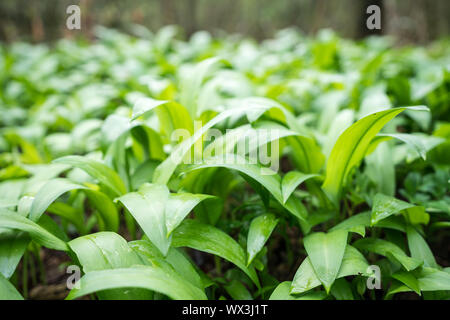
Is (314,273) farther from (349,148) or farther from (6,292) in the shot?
(6,292)

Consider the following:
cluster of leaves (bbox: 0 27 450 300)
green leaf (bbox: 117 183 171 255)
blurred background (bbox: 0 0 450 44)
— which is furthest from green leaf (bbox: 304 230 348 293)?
blurred background (bbox: 0 0 450 44)

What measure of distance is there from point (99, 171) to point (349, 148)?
0.93m

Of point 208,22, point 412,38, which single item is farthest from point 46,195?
point 208,22

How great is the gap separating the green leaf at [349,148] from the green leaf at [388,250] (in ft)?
0.63

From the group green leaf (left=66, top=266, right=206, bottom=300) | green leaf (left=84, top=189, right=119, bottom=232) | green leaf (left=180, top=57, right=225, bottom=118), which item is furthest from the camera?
green leaf (left=180, top=57, right=225, bottom=118)

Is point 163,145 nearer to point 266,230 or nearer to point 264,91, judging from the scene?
point 266,230

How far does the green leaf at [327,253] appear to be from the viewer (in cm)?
96

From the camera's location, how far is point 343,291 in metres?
1.06

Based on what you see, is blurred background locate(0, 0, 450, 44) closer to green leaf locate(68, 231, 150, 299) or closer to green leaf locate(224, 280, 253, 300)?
green leaf locate(224, 280, 253, 300)

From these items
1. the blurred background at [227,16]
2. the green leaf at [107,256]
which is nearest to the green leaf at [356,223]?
the green leaf at [107,256]

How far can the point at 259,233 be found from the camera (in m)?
1.09

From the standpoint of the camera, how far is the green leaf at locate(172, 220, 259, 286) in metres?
1.04

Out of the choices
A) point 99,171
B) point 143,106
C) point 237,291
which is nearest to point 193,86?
point 143,106
